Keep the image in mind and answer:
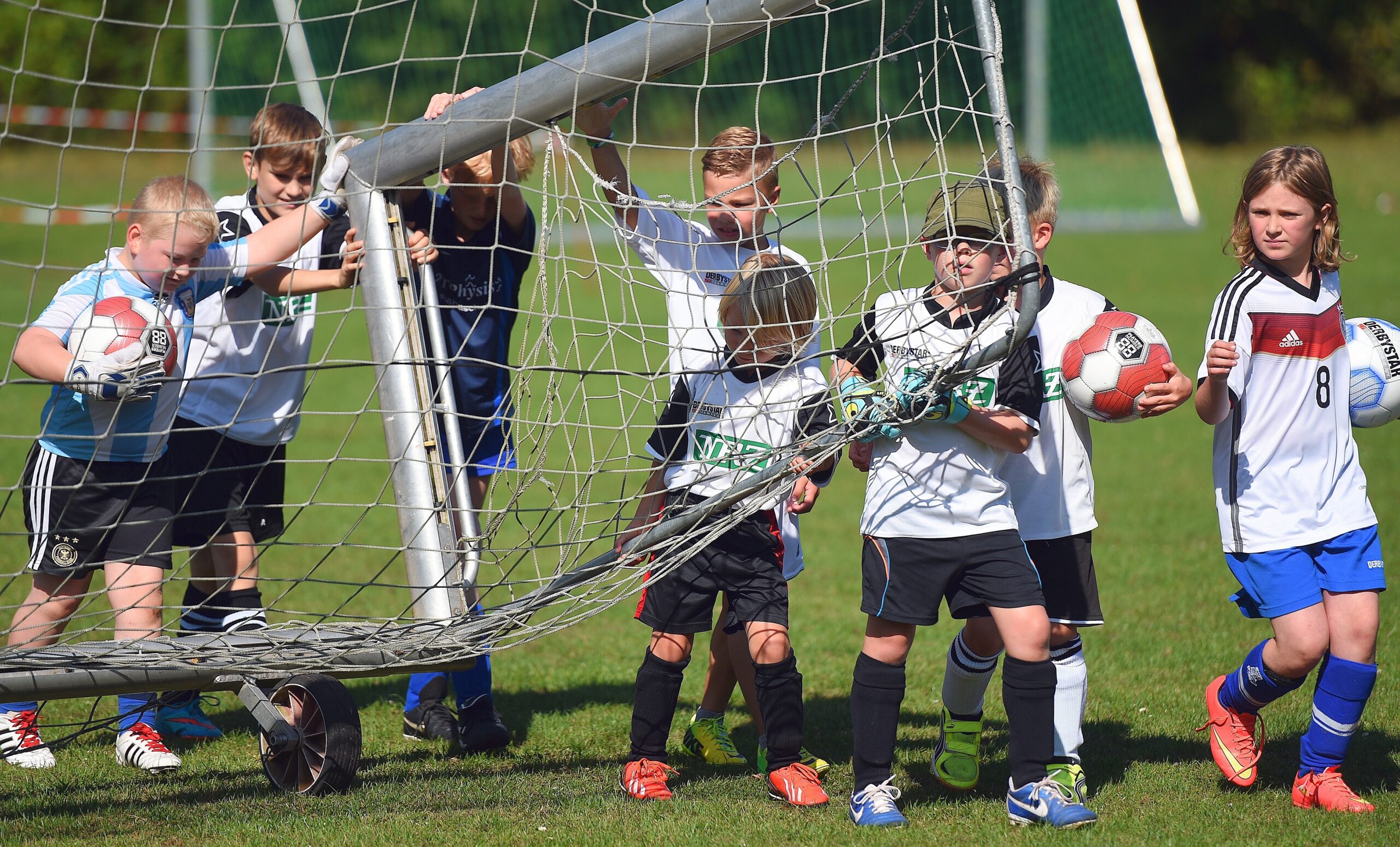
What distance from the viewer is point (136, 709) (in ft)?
12.8

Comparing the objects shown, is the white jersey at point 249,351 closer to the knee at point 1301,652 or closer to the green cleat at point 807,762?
the green cleat at point 807,762

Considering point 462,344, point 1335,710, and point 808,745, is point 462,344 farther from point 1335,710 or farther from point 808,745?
point 1335,710

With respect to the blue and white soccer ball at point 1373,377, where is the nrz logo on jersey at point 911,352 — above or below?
above

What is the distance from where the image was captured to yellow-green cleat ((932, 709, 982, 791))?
367cm

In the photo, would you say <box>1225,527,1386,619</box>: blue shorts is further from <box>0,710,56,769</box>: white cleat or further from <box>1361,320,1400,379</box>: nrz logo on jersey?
<box>0,710,56,769</box>: white cleat

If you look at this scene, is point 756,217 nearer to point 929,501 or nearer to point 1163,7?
point 929,501

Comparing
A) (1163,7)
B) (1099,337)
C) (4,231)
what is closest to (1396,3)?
(1163,7)

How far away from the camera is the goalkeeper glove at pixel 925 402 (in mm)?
3172

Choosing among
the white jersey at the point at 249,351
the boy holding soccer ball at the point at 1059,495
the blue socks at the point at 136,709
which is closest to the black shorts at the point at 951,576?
the boy holding soccer ball at the point at 1059,495

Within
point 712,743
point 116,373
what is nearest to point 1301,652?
point 712,743

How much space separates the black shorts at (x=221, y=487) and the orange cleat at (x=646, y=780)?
1496mm

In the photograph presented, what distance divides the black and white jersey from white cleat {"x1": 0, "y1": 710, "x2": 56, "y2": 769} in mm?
2137

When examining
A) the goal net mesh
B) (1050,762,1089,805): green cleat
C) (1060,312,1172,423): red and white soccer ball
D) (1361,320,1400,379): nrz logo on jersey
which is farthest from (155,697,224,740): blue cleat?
(1361,320,1400,379): nrz logo on jersey

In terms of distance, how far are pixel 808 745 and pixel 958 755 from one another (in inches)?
24.9
